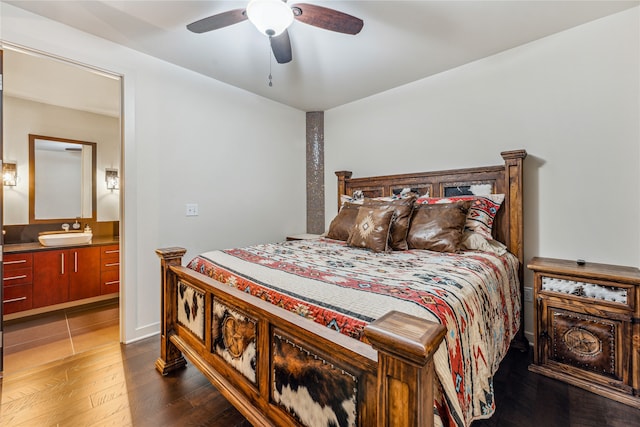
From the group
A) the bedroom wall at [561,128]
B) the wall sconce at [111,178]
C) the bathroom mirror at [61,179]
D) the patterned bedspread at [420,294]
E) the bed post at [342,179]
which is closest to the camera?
the patterned bedspread at [420,294]

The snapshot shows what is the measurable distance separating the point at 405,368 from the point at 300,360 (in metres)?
0.48

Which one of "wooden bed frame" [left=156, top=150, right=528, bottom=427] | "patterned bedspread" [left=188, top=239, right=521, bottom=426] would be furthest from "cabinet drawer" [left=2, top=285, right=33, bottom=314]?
"patterned bedspread" [left=188, top=239, right=521, bottom=426]

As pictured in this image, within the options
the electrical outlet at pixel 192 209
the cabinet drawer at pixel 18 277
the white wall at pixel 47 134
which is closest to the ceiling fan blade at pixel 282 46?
the electrical outlet at pixel 192 209

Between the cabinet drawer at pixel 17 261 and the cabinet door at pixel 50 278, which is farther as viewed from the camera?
the cabinet door at pixel 50 278

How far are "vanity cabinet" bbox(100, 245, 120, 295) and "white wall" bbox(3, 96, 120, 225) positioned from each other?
0.64 m

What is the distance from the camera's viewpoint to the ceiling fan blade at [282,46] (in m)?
1.80

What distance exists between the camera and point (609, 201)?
200 centimetres

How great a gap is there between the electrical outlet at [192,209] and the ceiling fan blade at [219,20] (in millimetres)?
1571

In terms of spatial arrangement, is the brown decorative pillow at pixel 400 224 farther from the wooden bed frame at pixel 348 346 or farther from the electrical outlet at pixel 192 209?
the electrical outlet at pixel 192 209

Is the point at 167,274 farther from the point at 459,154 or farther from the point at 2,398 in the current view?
the point at 459,154

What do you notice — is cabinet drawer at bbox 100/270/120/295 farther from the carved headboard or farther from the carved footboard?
the carved headboard

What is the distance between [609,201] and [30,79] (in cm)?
516

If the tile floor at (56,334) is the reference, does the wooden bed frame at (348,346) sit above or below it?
above

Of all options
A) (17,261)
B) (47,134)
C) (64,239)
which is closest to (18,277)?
(17,261)
